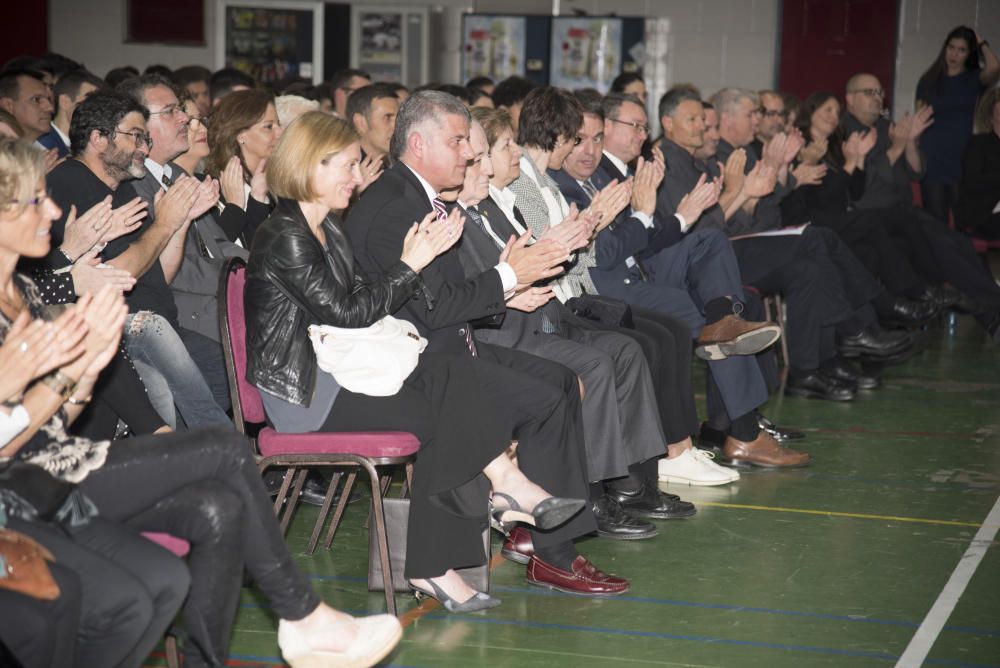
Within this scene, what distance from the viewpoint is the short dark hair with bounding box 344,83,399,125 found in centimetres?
611

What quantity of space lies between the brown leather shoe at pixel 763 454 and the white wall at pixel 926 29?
722 centimetres

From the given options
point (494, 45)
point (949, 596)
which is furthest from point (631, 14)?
point (949, 596)

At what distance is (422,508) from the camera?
131 inches

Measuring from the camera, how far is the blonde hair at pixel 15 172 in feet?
8.19

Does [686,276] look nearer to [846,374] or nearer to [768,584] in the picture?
[846,374]

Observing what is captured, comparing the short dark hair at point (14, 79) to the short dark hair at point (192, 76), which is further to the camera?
the short dark hair at point (192, 76)

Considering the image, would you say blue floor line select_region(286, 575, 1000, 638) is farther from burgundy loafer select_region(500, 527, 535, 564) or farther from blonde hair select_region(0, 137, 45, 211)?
blonde hair select_region(0, 137, 45, 211)

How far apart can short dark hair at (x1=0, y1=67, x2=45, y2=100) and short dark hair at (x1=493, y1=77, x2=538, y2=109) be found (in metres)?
2.41

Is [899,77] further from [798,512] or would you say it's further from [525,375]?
[525,375]

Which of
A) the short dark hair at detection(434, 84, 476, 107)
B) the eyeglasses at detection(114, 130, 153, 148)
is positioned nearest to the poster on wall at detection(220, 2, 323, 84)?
the short dark hair at detection(434, 84, 476, 107)

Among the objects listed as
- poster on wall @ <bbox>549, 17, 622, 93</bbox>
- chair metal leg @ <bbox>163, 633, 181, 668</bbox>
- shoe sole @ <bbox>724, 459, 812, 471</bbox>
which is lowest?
shoe sole @ <bbox>724, 459, 812, 471</bbox>

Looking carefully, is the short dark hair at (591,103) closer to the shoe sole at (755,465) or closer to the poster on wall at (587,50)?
the shoe sole at (755,465)

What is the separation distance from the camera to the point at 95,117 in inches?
157

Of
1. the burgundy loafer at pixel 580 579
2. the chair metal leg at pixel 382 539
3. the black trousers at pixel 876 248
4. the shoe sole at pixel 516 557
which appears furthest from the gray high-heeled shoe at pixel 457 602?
the black trousers at pixel 876 248
